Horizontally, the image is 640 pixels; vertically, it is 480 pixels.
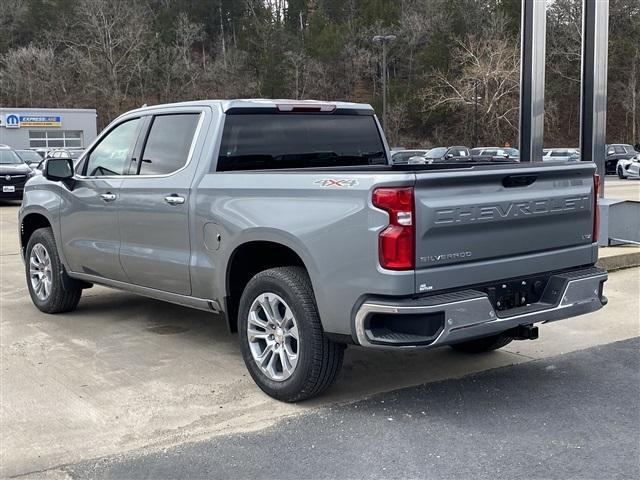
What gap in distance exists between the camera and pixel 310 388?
14.9 feet

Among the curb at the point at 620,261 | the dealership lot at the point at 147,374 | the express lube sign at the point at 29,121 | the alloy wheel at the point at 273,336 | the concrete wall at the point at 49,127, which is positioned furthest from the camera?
the concrete wall at the point at 49,127

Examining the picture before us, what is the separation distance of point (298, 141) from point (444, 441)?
259cm

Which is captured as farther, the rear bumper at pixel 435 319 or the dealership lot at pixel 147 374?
the dealership lot at pixel 147 374

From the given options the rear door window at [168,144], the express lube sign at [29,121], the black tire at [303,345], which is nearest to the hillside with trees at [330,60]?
the express lube sign at [29,121]

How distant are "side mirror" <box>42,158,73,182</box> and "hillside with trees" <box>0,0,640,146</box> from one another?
52.2 meters

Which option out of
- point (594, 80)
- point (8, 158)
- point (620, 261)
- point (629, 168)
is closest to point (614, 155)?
point (629, 168)

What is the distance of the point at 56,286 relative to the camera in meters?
7.00

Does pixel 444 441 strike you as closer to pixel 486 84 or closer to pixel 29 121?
pixel 29 121

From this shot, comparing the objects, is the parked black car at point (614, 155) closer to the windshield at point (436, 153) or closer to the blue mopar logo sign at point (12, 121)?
the windshield at point (436, 153)

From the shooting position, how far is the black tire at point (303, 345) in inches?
175

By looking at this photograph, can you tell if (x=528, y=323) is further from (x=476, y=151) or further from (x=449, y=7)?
(x=449, y=7)

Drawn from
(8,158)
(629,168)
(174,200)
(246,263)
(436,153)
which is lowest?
(629,168)

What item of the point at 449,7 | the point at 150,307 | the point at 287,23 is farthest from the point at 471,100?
the point at 150,307

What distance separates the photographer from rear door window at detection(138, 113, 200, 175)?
217 inches
